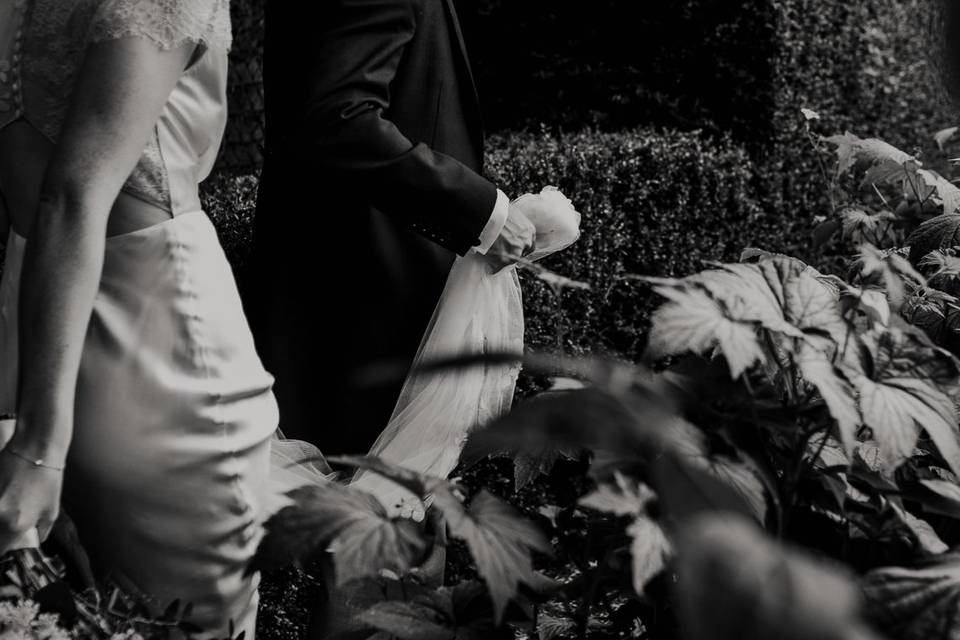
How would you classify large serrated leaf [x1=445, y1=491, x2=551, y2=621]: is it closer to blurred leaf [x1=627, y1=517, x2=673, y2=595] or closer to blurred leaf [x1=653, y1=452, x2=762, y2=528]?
blurred leaf [x1=627, y1=517, x2=673, y2=595]

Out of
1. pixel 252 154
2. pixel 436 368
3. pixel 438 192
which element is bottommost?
pixel 252 154

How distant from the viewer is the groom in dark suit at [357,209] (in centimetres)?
216

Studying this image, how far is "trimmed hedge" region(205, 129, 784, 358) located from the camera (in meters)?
4.47

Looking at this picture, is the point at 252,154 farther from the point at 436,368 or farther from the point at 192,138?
the point at 436,368

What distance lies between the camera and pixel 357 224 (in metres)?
2.36

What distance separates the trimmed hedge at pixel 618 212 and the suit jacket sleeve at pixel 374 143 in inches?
81.2

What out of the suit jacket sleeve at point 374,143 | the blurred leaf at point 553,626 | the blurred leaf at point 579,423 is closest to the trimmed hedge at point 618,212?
the suit jacket sleeve at point 374,143

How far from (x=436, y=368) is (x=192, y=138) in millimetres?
772

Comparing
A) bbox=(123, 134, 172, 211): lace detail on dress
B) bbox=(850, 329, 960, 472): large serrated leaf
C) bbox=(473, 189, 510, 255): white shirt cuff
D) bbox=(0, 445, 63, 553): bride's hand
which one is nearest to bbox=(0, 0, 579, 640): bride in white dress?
bbox=(123, 134, 172, 211): lace detail on dress

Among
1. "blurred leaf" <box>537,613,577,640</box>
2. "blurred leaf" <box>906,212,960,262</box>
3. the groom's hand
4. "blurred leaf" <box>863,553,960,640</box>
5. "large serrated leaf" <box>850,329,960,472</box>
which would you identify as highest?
"large serrated leaf" <box>850,329,960,472</box>

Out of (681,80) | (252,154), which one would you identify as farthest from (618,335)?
(252,154)

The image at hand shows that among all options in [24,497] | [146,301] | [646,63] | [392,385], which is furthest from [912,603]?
[646,63]

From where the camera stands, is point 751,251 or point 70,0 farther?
point 751,251

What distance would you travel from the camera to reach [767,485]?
1164 millimetres
